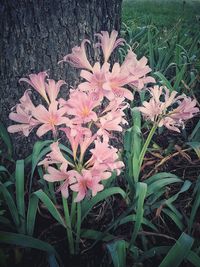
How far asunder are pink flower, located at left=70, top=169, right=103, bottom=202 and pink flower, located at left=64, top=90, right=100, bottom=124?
17cm

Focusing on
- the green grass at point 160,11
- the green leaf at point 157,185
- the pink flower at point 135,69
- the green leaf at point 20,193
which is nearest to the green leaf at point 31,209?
the green leaf at point 20,193

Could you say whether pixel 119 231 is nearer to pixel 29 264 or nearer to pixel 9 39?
pixel 29 264

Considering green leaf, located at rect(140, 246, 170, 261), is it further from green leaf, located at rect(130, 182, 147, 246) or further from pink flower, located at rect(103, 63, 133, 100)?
pink flower, located at rect(103, 63, 133, 100)

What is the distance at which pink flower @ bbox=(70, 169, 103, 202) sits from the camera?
1032mm

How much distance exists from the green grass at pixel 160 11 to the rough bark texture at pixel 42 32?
445 centimetres

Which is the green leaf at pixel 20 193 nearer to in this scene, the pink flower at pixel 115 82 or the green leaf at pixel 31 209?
the green leaf at pixel 31 209

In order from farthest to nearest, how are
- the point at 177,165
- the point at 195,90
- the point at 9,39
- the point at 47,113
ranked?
the point at 195,90 → the point at 177,165 → the point at 9,39 → the point at 47,113

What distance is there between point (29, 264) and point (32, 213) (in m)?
0.23

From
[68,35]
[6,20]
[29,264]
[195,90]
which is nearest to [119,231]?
[29,264]

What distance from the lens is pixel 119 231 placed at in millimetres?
1559

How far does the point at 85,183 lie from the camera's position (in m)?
1.06

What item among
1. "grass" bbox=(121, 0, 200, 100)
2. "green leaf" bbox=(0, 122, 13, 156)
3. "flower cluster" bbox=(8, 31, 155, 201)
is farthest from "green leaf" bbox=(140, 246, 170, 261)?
"grass" bbox=(121, 0, 200, 100)

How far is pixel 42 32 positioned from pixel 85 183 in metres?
0.93

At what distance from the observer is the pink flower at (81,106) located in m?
1.07
